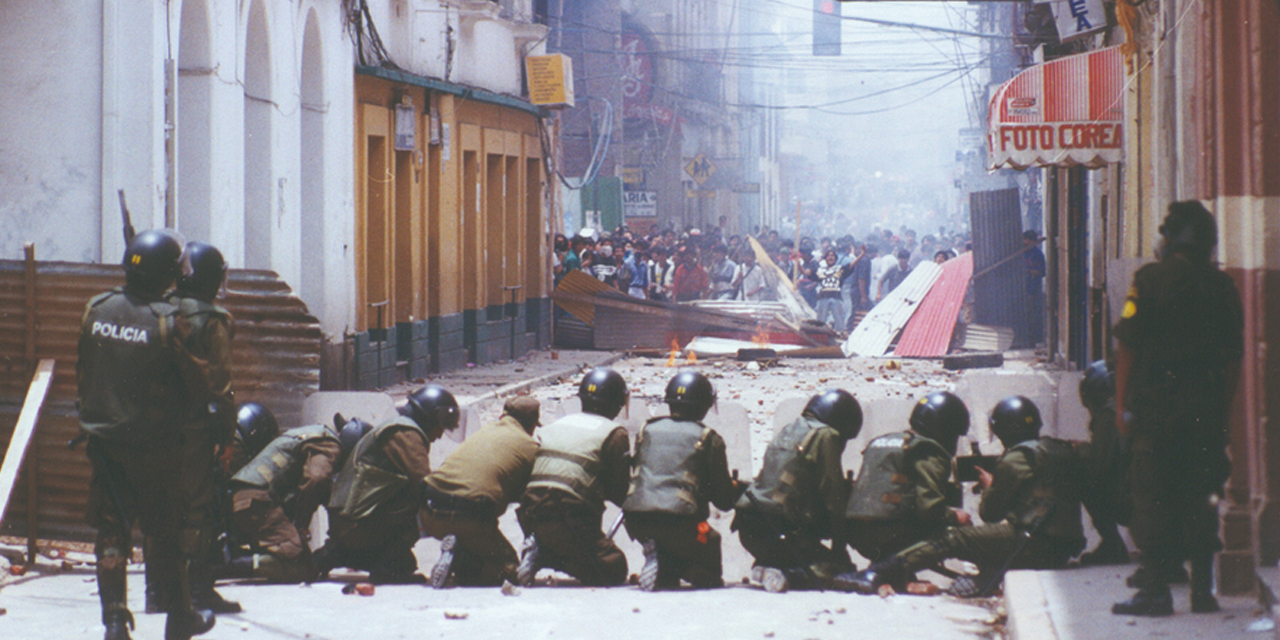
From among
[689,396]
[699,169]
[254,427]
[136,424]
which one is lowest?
[254,427]

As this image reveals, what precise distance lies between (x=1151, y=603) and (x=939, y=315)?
56.2 feet

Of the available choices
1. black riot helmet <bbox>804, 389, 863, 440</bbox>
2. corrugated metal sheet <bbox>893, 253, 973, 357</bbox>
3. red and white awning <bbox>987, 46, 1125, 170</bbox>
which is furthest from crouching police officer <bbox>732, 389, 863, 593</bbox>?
corrugated metal sheet <bbox>893, 253, 973, 357</bbox>

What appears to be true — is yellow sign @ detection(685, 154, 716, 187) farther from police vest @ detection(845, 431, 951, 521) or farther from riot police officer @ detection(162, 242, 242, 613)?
riot police officer @ detection(162, 242, 242, 613)

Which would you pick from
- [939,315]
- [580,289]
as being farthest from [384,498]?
[939,315]

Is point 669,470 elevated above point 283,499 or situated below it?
above

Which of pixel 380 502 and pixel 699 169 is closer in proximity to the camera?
pixel 380 502

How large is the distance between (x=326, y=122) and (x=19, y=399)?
762 cm

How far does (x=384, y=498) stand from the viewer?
749 cm

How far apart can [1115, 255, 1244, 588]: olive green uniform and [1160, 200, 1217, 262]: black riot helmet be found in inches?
1.9

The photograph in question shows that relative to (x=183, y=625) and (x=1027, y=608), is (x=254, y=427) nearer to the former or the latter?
(x=183, y=625)

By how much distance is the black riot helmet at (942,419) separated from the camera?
748cm

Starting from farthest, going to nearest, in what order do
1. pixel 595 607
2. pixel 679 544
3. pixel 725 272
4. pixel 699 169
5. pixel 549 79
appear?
pixel 699 169 → pixel 725 272 → pixel 549 79 → pixel 679 544 → pixel 595 607

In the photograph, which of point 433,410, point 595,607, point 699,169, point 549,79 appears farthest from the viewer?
point 699,169

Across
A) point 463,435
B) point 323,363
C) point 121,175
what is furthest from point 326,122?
point 463,435
